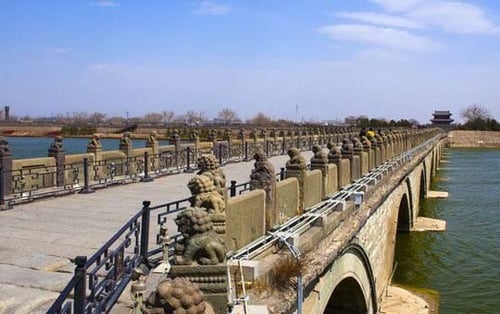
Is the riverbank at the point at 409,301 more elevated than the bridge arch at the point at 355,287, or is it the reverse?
the bridge arch at the point at 355,287

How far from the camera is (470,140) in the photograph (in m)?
97.8

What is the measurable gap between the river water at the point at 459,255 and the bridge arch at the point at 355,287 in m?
4.25

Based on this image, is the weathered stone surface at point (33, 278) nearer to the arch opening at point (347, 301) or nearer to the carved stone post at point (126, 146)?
the arch opening at point (347, 301)

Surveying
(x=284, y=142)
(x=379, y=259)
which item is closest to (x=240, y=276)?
(x=379, y=259)

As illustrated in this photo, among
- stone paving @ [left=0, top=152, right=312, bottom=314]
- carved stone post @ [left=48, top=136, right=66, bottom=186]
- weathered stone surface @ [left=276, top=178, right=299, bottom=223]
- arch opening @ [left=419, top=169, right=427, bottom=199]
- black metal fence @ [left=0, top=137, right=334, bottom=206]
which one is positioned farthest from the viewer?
arch opening @ [left=419, top=169, right=427, bottom=199]

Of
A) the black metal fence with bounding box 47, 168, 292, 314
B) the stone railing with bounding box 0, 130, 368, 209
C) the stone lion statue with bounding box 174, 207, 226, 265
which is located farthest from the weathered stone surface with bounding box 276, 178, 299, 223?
the stone lion statue with bounding box 174, 207, 226, 265

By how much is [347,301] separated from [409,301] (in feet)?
15.2

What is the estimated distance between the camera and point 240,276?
606 cm

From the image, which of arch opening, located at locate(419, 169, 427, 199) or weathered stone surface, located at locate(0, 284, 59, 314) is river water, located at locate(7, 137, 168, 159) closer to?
weathered stone surface, located at locate(0, 284, 59, 314)

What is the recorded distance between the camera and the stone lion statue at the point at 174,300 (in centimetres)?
409

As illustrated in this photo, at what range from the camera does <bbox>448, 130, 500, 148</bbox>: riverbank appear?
9738 cm

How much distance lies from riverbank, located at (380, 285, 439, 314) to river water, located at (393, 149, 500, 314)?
0.31 metres

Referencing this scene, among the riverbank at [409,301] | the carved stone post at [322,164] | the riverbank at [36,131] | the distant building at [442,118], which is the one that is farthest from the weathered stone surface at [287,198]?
the distant building at [442,118]

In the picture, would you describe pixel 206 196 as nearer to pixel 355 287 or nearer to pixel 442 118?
pixel 355 287
